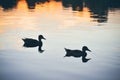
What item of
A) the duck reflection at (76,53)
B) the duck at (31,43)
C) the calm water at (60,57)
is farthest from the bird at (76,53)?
the duck at (31,43)

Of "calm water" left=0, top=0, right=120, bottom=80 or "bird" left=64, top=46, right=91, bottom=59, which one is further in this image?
"bird" left=64, top=46, right=91, bottom=59

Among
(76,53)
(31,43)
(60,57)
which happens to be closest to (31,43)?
(31,43)

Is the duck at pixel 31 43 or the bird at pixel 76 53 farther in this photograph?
the duck at pixel 31 43

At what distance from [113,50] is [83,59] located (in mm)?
2547

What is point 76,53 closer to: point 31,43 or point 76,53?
point 76,53

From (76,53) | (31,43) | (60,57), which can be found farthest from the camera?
(31,43)

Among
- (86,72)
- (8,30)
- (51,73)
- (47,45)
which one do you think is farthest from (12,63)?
(8,30)

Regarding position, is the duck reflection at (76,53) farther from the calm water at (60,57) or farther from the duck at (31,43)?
the duck at (31,43)

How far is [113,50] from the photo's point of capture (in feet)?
73.7

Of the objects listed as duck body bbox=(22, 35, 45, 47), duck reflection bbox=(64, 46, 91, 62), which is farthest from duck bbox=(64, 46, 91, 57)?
duck body bbox=(22, 35, 45, 47)

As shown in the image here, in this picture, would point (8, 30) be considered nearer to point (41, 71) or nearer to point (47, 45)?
point (47, 45)

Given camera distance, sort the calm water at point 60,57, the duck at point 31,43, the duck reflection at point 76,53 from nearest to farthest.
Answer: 1. the calm water at point 60,57
2. the duck reflection at point 76,53
3. the duck at point 31,43

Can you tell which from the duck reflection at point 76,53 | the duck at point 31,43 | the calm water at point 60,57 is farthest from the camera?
the duck at point 31,43

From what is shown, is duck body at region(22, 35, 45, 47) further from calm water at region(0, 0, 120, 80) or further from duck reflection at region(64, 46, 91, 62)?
duck reflection at region(64, 46, 91, 62)
